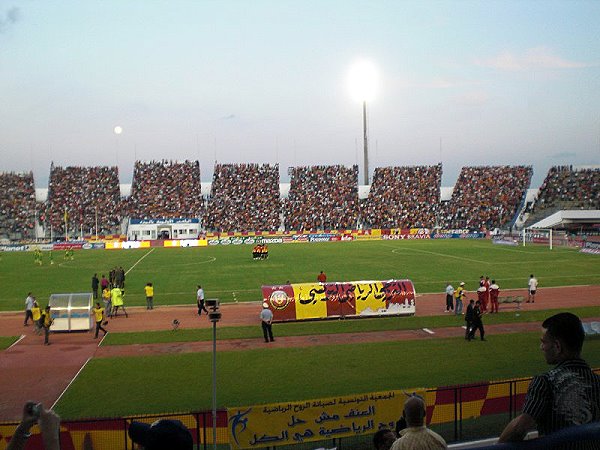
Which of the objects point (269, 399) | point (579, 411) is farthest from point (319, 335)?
point (579, 411)

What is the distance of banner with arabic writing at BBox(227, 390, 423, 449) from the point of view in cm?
1010

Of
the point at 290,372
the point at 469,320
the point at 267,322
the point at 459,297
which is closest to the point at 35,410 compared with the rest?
the point at 290,372

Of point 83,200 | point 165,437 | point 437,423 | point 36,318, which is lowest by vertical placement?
point 437,423

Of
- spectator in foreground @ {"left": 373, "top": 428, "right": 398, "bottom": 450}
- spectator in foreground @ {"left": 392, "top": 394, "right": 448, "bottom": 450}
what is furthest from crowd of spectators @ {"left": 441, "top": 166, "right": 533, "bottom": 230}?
spectator in foreground @ {"left": 392, "top": 394, "right": 448, "bottom": 450}

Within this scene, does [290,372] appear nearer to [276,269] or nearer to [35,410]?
[35,410]

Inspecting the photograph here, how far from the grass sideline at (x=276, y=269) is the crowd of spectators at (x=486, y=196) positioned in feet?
95.4

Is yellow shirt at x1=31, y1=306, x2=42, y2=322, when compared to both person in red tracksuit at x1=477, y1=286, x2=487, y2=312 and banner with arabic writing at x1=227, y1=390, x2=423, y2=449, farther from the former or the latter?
person in red tracksuit at x1=477, y1=286, x2=487, y2=312

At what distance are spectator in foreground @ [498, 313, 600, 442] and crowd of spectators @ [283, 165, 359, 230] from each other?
88.4 metres

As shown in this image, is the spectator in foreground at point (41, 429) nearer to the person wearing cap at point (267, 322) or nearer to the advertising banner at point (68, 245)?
the person wearing cap at point (267, 322)

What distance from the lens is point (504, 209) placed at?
91500 millimetres

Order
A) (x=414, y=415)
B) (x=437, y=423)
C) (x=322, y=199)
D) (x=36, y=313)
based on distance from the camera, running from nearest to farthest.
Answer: (x=414, y=415)
(x=437, y=423)
(x=36, y=313)
(x=322, y=199)

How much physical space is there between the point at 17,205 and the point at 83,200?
9.42m

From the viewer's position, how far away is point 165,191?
314 ft

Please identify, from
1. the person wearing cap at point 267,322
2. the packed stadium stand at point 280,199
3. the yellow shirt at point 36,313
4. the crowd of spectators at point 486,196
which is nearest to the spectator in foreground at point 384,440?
the person wearing cap at point 267,322
